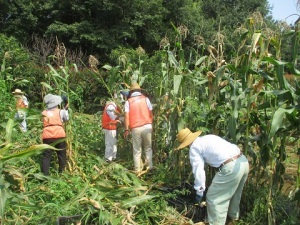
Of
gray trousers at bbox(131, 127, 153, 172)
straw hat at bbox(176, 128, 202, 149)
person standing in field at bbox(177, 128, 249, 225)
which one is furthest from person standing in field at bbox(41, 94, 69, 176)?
person standing in field at bbox(177, 128, 249, 225)

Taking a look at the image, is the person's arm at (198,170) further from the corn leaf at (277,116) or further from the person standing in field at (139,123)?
the person standing in field at (139,123)

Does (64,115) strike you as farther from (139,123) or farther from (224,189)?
(224,189)

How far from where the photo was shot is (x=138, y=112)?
579 centimetres

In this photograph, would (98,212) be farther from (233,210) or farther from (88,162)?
(88,162)

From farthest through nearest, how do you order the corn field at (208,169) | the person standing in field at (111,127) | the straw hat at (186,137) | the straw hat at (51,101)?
the person standing in field at (111,127) → the straw hat at (51,101) → the straw hat at (186,137) → the corn field at (208,169)

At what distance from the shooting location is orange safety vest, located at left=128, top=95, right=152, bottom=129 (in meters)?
5.79

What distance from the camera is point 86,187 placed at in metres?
4.26

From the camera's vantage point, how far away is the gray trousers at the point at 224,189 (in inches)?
160

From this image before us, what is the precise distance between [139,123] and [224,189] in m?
2.05

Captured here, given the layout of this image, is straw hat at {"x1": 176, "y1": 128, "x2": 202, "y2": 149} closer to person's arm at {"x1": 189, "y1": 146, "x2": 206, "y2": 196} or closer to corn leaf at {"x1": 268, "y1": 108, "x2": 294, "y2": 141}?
person's arm at {"x1": 189, "y1": 146, "x2": 206, "y2": 196}

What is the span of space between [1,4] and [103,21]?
6006 mm

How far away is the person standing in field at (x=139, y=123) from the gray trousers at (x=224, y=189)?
1.75 m

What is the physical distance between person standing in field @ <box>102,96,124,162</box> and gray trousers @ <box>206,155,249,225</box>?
2.70m

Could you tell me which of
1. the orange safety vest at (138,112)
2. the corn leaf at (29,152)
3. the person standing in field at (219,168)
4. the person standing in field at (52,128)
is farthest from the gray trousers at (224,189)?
the person standing in field at (52,128)
